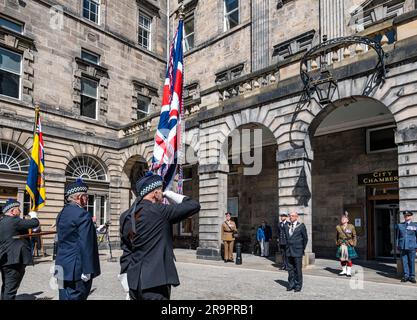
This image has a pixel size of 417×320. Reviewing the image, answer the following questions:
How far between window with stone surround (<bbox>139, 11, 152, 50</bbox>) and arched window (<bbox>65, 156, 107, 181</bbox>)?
27.5 ft

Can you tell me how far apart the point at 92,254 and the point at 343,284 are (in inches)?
275

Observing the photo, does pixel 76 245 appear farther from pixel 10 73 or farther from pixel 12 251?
pixel 10 73

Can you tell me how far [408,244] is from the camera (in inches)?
393

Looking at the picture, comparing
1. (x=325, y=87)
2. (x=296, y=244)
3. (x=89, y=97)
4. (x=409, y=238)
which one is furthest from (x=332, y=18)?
(x=89, y=97)

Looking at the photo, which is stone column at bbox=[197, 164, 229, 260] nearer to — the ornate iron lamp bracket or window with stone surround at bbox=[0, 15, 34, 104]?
the ornate iron lamp bracket

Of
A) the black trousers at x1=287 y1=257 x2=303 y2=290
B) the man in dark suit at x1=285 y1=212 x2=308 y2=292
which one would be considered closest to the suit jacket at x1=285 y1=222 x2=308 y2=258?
the man in dark suit at x1=285 y1=212 x2=308 y2=292

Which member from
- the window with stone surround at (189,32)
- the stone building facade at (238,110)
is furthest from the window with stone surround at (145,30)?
the window with stone surround at (189,32)

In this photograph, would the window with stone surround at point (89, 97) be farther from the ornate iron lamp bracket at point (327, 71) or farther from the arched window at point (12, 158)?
the ornate iron lamp bracket at point (327, 71)

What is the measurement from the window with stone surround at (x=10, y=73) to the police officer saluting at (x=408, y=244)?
671 inches

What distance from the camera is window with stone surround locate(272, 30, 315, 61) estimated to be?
17609 mm

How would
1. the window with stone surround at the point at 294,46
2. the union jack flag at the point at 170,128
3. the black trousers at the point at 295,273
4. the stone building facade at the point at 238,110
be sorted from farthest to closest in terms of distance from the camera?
the window with stone surround at the point at 294,46
the stone building facade at the point at 238,110
the black trousers at the point at 295,273
the union jack flag at the point at 170,128

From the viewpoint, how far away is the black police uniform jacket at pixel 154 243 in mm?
4035

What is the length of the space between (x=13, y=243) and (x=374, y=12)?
14.4 m

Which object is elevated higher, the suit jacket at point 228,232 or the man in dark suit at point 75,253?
the man in dark suit at point 75,253
